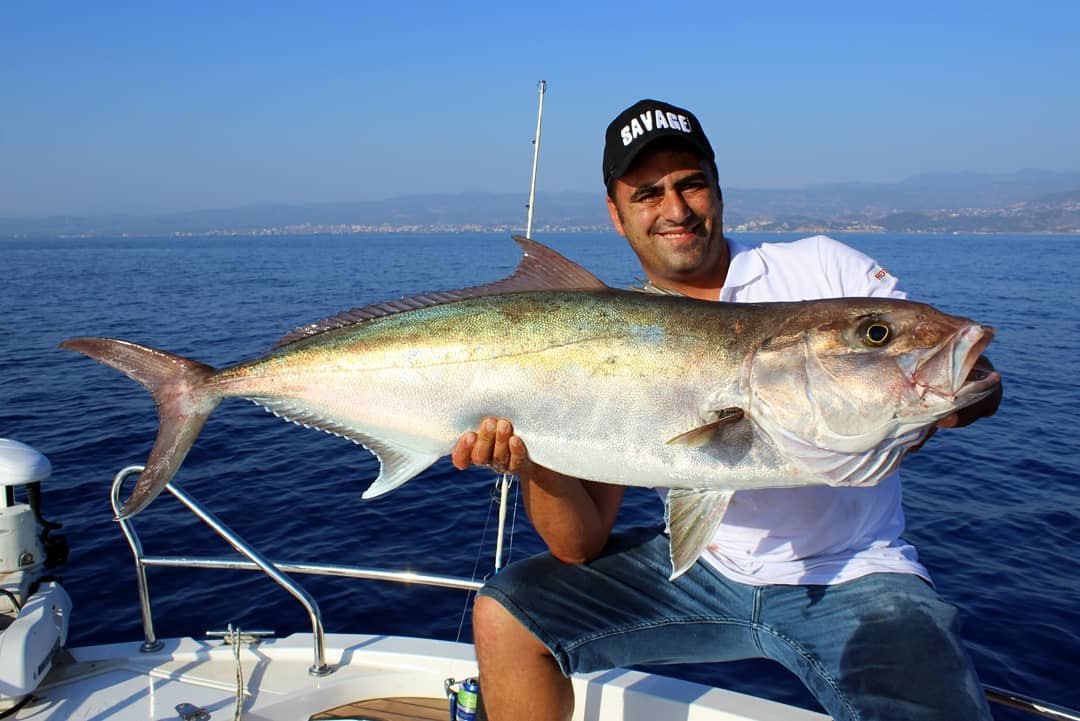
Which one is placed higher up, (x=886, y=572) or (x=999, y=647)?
(x=886, y=572)

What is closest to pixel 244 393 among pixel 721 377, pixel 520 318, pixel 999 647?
pixel 520 318

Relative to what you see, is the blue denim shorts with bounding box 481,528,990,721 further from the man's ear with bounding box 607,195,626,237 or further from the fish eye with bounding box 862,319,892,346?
the man's ear with bounding box 607,195,626,237

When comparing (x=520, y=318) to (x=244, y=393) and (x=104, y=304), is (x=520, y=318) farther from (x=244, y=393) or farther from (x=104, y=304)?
(x=104, y=304)

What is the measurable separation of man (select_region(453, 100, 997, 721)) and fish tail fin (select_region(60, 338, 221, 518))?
113cm

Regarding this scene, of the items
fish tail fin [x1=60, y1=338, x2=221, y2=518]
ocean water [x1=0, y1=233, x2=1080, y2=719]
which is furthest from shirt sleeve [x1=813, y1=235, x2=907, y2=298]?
ocean water [x1=0, y1=233, x2=1080, y2=719]

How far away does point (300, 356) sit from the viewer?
3152mm

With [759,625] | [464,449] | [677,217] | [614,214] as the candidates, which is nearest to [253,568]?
[464,449]

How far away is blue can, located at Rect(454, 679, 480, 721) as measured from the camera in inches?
134

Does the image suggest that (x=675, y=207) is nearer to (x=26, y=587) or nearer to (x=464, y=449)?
(x=464, y=449)

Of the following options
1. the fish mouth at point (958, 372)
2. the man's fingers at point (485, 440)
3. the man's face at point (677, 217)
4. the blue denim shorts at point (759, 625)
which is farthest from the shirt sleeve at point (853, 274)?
the man's fingers at point (485, 440)

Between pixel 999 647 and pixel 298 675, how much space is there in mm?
6499

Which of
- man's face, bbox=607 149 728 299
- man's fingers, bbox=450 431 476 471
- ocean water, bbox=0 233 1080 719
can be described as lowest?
ocean water, bbox=0 233 1080 719

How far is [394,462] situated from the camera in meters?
3.16

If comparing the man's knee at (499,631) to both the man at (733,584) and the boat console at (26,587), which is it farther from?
the boat console at (26,587)
